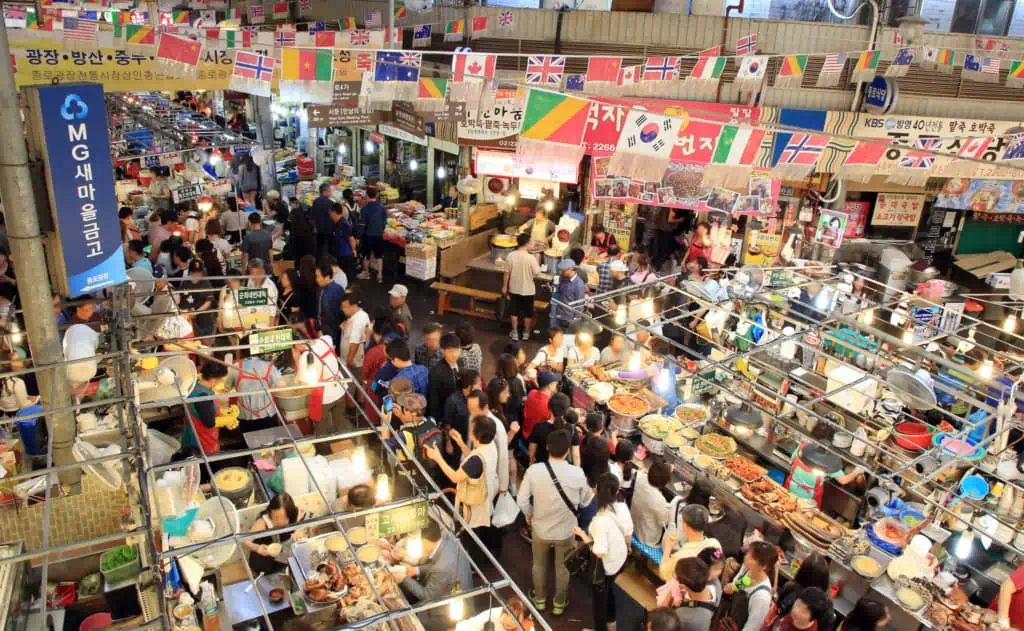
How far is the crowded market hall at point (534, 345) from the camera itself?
614 cm

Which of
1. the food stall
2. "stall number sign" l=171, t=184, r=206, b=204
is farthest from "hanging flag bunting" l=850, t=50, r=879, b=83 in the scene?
"stall number sign" l=171, t=184, r=206, b=204

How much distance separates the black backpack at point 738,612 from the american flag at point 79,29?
13.1 m

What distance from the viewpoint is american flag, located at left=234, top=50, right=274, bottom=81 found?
1120 cm

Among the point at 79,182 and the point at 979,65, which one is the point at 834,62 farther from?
the point at 79,182

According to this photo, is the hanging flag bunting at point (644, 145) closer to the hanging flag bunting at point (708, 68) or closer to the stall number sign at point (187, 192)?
the hanging flag bunting at point (708, 68)

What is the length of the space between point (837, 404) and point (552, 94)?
193 inches

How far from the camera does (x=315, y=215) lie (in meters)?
14.9

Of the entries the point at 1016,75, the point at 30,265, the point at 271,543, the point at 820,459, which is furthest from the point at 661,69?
the point at 30,265

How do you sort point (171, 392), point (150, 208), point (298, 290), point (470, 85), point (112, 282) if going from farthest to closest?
point (150, 208)
point (298, 290)
point (470, 85)
point (171, 392)
point (112, 282)

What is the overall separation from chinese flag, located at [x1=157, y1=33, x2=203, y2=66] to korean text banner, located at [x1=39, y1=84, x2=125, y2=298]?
5930 millimetres

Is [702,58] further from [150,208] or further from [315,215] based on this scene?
[150,208]

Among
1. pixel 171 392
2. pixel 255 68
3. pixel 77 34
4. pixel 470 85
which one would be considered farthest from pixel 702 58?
pixel 77 34

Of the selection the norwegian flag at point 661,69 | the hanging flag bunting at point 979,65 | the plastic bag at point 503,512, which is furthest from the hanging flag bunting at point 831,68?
the plastic bag at point 503,512

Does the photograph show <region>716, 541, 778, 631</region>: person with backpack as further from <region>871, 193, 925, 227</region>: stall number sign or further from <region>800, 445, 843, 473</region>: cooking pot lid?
<region>871, 193, 925, 227</region>: stall number sign
